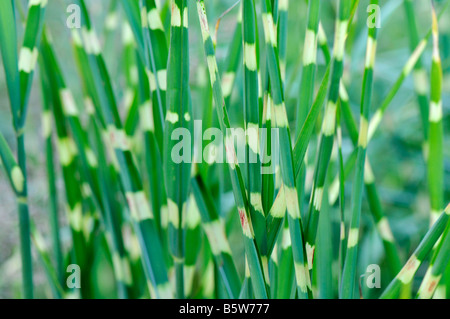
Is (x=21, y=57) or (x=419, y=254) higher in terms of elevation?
(x=21, y=57)

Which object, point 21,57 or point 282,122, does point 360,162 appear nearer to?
point 282,122

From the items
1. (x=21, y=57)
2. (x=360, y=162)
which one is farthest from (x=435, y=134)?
(x=21, y=57)

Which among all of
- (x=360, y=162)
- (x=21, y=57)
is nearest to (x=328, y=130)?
(x=360, y=162)

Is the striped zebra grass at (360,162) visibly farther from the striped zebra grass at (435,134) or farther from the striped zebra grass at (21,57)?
the striped zebra grass at (21,57)

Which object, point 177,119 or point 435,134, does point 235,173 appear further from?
point 435,134

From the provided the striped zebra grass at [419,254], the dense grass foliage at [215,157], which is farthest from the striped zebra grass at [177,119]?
the striped zebra grass at [419,254]

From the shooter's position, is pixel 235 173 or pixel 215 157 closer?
pixel 235 173

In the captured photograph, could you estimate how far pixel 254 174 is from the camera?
21cm

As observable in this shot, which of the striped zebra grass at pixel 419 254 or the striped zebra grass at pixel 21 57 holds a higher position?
the striped zebra grass at pixel 21 57

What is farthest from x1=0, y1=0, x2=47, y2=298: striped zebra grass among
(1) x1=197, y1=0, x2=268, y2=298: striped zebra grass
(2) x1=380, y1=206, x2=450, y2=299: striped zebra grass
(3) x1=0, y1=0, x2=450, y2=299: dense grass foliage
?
(2) x1=380, y1=206, x2=450, y2=299: striped zebra grass
